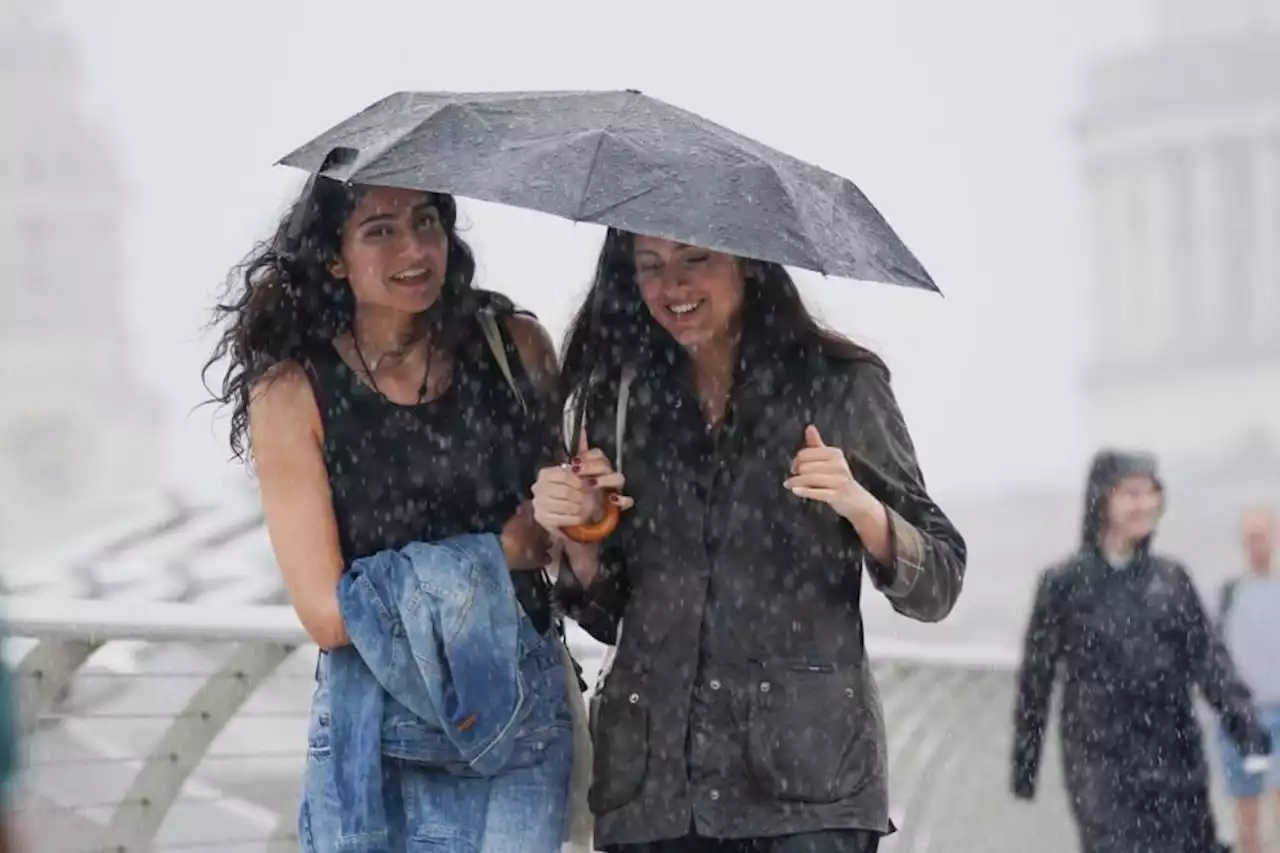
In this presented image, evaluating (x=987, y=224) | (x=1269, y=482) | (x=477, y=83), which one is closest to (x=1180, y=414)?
(x=1269, y=482)

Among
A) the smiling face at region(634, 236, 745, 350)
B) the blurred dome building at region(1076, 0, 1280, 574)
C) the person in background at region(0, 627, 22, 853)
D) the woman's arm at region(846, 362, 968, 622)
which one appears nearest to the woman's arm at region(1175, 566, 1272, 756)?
the woman's arm at region(846, 362, 968, 622)

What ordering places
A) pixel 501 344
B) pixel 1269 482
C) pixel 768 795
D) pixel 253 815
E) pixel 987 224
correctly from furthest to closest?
1. pixel 987 224
2. pixel 1269 482
3. pixel 253 815
4. pixel 501 344
5. pixel 768 795

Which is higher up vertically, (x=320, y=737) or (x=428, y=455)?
(x=428, y=455)

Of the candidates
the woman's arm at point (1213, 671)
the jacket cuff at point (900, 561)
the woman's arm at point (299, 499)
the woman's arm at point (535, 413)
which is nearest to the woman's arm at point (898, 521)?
the jacket cuff at point (900, 561)

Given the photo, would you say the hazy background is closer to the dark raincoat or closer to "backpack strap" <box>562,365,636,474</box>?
"backpack strap" <box>562,365,636,474</box>

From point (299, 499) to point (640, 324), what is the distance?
529 millimetres

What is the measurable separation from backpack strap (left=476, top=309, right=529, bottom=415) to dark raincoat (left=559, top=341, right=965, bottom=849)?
0.46ft

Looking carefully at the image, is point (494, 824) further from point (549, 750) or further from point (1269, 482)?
point (1269, 482)

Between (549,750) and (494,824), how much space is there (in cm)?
12

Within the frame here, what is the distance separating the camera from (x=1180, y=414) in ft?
246

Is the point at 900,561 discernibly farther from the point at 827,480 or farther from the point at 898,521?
the point at 827,480

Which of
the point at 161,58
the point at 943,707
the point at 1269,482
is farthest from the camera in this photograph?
the point at 161,58

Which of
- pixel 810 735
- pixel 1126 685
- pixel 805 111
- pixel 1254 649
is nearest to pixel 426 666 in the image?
pixel 810 735

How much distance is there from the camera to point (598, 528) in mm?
3061
